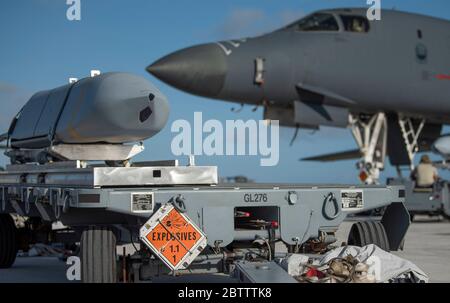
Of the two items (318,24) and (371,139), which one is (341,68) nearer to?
(318,24)

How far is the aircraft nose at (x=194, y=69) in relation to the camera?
43.9 feet

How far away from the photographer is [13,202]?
8258 mm

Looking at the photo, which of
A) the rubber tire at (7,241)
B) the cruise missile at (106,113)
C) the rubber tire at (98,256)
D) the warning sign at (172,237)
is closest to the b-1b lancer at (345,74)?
the cruise missile at (106,113)

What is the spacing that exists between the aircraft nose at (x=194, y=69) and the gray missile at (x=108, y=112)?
4413 millimetres

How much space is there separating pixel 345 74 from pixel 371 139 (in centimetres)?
203

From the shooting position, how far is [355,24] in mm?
15469

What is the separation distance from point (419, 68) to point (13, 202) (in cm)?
1075

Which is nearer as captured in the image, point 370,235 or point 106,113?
point 370,235

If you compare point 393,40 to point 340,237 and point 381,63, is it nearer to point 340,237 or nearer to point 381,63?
point 381,63

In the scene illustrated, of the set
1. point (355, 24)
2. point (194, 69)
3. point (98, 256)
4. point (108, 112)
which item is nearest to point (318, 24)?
point (355, 24)

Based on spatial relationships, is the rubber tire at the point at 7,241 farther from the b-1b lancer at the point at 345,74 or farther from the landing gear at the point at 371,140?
the landing gear at the point at 371,140

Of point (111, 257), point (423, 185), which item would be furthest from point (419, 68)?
point (111, 257)

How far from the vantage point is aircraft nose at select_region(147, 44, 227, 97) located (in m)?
13.4

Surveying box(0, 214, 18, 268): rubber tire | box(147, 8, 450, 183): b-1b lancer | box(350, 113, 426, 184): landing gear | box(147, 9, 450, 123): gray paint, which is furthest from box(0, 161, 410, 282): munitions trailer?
box(350, 113, 426, 184): landing gear
